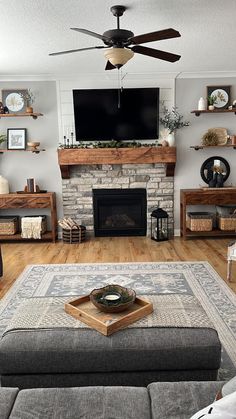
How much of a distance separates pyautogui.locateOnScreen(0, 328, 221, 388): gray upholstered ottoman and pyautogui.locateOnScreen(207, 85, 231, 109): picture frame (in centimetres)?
438

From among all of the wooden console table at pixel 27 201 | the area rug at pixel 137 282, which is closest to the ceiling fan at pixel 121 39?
the area rug at pixel 137 282

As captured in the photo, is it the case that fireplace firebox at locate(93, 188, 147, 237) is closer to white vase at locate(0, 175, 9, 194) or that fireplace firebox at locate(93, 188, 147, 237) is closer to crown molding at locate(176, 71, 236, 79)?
white vase at locate(0, 175, 9, 194)

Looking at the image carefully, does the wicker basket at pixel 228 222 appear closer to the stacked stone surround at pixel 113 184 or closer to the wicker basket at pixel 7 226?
the stacked stone surround at pixel 113 184

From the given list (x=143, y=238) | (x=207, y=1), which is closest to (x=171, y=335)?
(x=207, y=1)

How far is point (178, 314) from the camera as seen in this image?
7.07ft

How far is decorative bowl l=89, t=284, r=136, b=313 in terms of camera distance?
212 centimetres

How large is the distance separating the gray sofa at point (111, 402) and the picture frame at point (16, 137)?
4.58 m

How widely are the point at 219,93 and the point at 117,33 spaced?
3.29 m

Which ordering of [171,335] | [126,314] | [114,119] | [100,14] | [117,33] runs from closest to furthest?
[171,335], [126,314], [117,33], [100,14], [114,119]

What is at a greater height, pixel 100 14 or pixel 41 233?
pixel 100 14

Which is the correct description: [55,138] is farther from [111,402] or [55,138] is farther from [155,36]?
[111,402]

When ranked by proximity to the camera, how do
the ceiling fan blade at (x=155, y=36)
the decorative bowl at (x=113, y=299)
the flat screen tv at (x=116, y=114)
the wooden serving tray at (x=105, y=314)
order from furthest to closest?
the flat screen tv at (x=116, y=114) < the ceiling fan blade at (x=155, y=36) < the decorative bowl at (x=113, y=299) < the wooden serving tray at (x=105, y=314)

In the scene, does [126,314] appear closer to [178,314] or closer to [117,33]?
[178,314]

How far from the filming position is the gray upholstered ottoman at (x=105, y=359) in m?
1.86
